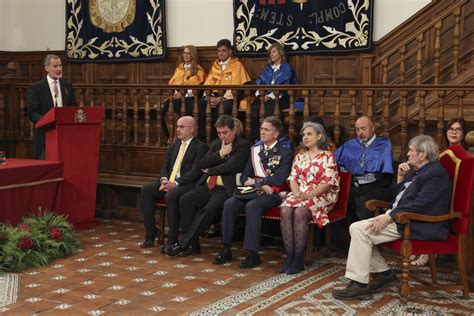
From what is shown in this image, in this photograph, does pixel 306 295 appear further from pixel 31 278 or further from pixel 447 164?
pixel 31 278

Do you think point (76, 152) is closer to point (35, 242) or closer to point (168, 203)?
point (168, 203)

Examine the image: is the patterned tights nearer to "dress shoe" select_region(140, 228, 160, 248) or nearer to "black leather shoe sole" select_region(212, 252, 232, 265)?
"black leather shoe sole" select_region(212, 252, 232, 265)

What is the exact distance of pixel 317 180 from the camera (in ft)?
18.4

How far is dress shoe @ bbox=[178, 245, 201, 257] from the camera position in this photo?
604 centimetres

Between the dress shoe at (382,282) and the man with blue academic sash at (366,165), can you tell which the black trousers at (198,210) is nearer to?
the man with blue academic sash at (366,165)

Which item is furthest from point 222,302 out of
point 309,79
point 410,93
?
point 309,79

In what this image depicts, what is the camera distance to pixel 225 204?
5.84 meters

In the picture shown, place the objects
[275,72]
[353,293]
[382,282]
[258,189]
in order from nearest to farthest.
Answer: [353,293]
[382,282]
[258,189]
[275,72]

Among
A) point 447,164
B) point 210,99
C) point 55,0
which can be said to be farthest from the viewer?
point 55,0

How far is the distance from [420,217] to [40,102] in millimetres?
4329

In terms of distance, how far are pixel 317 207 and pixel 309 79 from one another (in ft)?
10.3

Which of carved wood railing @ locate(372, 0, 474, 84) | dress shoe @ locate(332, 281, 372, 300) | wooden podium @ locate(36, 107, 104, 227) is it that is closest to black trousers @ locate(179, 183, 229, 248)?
wooden podium @ locate(36, 107, 104, 227)

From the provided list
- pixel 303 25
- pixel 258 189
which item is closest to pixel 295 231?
pixel 258 189

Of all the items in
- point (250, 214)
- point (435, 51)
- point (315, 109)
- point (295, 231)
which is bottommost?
point (295, 231)
